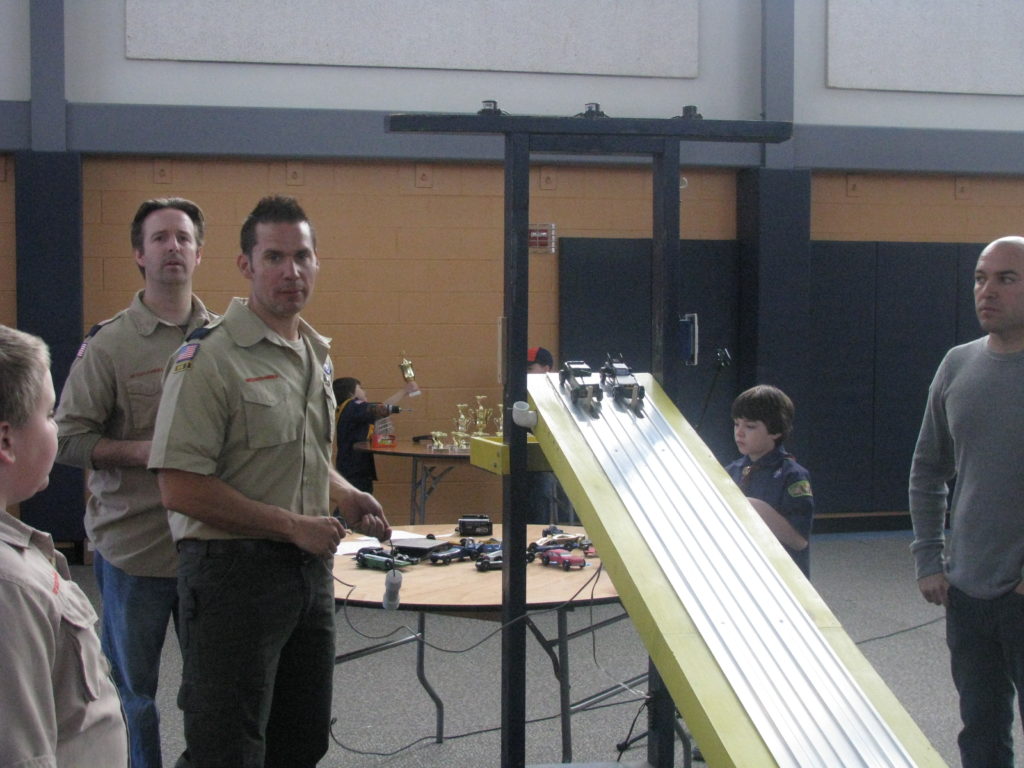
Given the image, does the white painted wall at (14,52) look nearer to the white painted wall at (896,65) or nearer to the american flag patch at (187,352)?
the white painted wall at (896,65)

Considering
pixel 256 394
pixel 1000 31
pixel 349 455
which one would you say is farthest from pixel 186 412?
pixel 1000 31

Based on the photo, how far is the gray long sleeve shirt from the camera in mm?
2154

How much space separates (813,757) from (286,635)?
916 mm

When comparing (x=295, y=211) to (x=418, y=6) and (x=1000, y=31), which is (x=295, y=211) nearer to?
(x=418, y=6)

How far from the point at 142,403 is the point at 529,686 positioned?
196cm

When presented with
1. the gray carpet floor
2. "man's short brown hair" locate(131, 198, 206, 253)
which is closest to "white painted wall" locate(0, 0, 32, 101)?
the gray carpet floor

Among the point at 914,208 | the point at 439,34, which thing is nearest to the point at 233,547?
the point at 439,34

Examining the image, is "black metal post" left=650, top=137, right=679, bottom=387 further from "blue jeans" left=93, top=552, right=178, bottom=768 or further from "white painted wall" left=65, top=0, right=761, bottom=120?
"white painted wall" left=65, top=0, right=761, bottom=120

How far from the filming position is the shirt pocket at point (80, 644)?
1.13 metres

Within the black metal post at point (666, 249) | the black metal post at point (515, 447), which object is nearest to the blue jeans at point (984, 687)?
the black metal post at point (666, 249)

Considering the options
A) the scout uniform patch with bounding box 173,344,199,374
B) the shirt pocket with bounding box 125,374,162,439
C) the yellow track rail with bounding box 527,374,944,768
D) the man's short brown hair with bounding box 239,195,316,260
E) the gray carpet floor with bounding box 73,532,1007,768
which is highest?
the man's short brown hair with bounding box 239,195,316,260

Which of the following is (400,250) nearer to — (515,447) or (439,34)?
(439,34)

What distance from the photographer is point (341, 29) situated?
600cm

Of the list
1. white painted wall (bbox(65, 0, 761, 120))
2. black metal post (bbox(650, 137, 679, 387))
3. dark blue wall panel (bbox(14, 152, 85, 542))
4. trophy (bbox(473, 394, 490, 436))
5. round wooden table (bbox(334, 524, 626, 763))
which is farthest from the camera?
trophy (bbox(473, 394, 490, 436))
